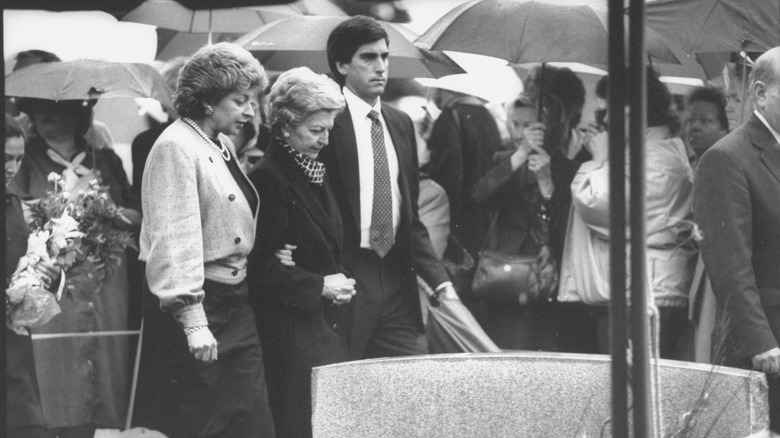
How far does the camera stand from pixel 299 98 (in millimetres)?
5488

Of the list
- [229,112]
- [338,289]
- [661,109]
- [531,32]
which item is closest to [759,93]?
[661,109]

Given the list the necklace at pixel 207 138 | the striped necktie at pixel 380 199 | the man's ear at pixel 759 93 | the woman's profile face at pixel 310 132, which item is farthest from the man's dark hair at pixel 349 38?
the man's ear at pixel 759 93

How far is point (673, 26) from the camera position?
731 centimetres

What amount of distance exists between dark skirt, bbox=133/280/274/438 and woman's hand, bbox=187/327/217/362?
0.30 feet

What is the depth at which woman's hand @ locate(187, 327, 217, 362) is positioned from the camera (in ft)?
15.8

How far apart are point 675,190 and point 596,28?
0.85 m

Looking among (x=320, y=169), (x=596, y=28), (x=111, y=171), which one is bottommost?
(x=111, y=171)

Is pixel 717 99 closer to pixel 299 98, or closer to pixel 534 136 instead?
pixel 534 136

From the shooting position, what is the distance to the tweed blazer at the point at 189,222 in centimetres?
483

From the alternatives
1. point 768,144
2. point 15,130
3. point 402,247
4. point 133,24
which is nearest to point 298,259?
point 402,247

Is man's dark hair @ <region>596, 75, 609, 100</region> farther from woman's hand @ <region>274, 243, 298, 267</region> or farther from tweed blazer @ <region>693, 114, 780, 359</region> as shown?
woman's hand @ <region>274, 243, 298, 267</region>

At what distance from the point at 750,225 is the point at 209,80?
2035 mm

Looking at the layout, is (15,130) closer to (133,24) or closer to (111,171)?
(111,171)

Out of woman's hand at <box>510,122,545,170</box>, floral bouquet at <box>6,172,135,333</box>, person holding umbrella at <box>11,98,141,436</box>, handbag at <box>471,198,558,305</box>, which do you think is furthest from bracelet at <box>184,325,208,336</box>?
woman's hand at <box>510,122,545,170</box>
